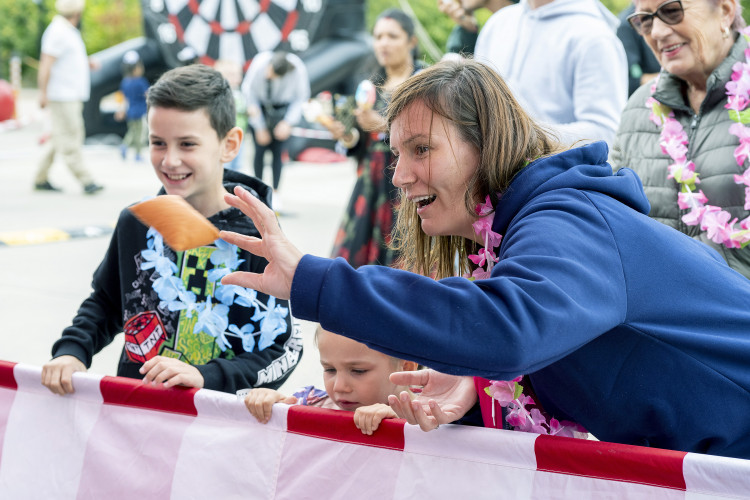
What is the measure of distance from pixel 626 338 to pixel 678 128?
1599 mm

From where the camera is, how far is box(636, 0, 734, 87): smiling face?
2.77 metres

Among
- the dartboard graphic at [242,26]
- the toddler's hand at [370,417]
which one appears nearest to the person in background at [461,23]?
the toddler's hand at [370,417]

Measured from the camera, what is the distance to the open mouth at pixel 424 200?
5.61 feet

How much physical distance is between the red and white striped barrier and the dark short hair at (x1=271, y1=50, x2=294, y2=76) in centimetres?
755

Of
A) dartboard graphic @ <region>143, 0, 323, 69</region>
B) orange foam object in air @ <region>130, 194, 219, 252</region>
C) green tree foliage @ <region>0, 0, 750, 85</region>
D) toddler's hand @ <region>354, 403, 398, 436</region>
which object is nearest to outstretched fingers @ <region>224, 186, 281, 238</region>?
orange foam object in air @ <region>130, 194, 219, 252</region>

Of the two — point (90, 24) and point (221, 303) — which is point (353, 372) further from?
point (90, 24)

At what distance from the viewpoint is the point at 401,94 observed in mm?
1741

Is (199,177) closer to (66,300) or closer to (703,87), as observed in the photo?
(703,87)

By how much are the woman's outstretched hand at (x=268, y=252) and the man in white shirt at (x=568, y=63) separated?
6.81ft

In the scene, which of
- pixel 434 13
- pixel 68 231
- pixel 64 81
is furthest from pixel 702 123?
pixel 434 13

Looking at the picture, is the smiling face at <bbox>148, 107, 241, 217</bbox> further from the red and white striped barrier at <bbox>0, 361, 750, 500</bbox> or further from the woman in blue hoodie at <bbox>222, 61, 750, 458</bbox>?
the woman in blue hoodie at <bbox>222, 61, 750, 458</bbox>

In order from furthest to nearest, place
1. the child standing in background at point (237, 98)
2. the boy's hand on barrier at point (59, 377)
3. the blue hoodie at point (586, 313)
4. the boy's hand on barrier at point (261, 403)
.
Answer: the child standing in background at point (237, 98), the boy's hand on barrier at point (59, 377), the boy's hand on barrier at point (261, 403), the blue hoodie at point (586, 313)

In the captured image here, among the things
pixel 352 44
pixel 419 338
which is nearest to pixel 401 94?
pixel 419 338

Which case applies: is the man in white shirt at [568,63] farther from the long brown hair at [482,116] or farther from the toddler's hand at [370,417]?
the toddler's hand at [370,417]
